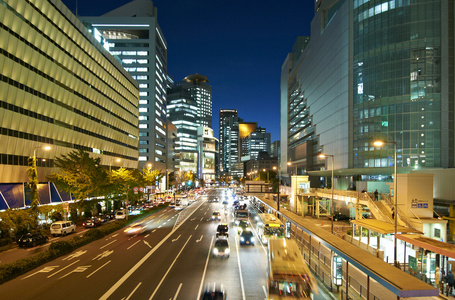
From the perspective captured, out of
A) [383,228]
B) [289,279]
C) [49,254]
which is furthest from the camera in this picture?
[49,254]

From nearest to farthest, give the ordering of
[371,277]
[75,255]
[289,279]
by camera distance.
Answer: [371,277] → [289,279] → [75,255]

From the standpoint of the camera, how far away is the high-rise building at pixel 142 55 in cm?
13950

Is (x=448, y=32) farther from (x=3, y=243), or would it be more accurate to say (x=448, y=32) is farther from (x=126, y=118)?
(x=126, y=118)

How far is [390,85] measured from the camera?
61844 millimetres

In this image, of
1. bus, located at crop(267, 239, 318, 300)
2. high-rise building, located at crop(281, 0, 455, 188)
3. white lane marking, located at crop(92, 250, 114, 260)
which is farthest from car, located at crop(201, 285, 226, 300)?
high-rise building, located at crop(281, 0, 455, 188)

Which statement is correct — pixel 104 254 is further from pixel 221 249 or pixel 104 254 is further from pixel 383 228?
pixel 383 228

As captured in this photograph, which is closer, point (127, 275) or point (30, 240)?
point (127, 275)

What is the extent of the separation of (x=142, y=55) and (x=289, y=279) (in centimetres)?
14181

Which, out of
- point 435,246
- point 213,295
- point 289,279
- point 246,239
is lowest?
point 246,239

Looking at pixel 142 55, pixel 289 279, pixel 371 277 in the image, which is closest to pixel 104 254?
pixel 289 279

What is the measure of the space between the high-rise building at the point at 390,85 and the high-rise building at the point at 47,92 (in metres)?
56.5

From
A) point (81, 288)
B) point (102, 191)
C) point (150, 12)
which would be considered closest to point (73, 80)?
point (102, 191)

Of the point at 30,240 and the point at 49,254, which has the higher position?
the point at 49,254

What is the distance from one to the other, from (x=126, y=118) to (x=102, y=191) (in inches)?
2076
